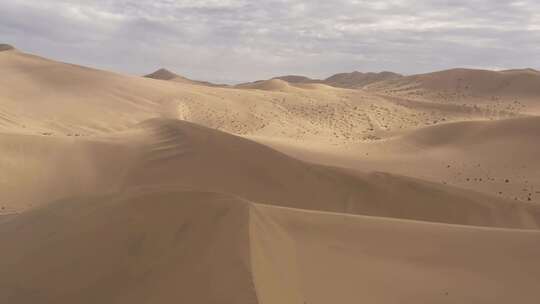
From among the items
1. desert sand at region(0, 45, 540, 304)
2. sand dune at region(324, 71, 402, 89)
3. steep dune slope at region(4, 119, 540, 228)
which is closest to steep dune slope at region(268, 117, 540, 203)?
desert sand at region(0, 45, 540, 304)

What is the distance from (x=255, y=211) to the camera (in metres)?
6.71

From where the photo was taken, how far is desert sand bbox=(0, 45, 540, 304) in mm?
5570

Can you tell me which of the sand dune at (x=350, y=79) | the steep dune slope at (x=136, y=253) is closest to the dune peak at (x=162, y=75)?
the sand dune at (x=350, y=79)

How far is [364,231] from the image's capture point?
23.9ft

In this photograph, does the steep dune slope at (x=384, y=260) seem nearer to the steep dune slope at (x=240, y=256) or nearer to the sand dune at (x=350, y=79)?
the steep dune slope at (x=240, y=256)

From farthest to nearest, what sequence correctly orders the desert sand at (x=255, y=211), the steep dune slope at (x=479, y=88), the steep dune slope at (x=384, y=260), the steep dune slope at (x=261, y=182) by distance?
the steep dune slope at (x=479, y=88), the steep dune slope at (x=261, y=182), the desert sand at (x=255, y=211), the steep dune slope at (x=384, y=260)

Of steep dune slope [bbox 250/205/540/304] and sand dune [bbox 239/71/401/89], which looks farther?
sand dune [bbox 239/71/401/89]

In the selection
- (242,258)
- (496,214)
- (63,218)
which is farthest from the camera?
(496,214)

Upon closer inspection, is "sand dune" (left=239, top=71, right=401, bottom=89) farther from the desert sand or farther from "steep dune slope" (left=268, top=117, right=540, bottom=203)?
"steep dune slope" (left=268, top=117, right=540, bottom=203)

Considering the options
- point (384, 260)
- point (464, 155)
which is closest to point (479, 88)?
point (464, 155)

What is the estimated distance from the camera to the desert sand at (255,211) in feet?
18.3

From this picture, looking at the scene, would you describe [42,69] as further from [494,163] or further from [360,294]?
[360,294]

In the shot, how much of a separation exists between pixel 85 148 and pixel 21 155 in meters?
1.71

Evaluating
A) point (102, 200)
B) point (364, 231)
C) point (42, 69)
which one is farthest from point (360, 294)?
point (42, 69)
